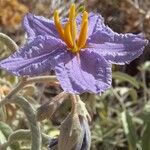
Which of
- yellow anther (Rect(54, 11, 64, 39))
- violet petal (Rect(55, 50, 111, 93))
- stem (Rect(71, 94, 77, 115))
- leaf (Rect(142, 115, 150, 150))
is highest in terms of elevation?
yellow anther (Rect(54, 11, 64, 39))

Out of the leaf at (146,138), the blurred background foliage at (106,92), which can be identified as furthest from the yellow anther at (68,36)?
the leaf at (146,138)

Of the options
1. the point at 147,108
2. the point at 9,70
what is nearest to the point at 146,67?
the point at 147,108

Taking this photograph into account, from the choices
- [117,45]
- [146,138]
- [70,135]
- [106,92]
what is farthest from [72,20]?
[106,92]

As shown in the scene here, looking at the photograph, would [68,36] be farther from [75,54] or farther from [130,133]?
[130,133]

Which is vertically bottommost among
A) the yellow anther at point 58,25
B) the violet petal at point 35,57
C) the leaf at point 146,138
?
the leaf at point 146,138

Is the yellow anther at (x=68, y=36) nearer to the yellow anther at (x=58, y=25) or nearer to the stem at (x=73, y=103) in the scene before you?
the yellow anther at (x=58, y=25)

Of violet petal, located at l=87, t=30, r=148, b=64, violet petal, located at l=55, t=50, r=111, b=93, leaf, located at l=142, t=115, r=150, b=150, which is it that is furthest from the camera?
leaf, located at l=142, t=115, r=150, b=150

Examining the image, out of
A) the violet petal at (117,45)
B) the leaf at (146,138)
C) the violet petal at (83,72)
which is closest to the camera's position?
the violet petal at (83,72)

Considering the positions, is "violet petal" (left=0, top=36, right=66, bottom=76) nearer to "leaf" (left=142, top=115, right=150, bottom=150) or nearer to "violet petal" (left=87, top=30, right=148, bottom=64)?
"violet petal" (left=87, top=30, right=148, bottom=64)

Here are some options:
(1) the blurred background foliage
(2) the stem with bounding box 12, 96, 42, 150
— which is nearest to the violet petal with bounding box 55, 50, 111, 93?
(2) the stem with bounding box 12, 96, 42, 150
